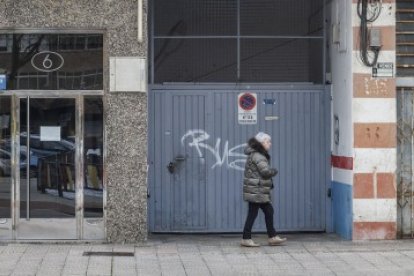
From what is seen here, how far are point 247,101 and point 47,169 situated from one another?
3.44m

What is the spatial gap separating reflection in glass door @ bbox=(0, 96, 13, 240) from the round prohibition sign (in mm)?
3733

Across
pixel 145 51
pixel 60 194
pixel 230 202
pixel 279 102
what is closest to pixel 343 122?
pixel 279 102

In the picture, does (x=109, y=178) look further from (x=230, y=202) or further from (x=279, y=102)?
(x=279, y=102)

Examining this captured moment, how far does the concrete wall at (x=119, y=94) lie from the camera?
442 inches

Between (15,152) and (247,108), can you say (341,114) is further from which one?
(15,152)

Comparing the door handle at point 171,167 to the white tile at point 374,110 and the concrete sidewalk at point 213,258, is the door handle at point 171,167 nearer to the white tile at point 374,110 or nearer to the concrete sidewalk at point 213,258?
the concrete sidewalk at point 213,258

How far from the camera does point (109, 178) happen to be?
37.1 feet

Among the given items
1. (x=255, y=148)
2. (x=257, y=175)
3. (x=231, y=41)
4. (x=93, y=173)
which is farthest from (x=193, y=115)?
(x=93, y=173)

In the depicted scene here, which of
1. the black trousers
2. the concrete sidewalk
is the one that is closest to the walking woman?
the black trousers

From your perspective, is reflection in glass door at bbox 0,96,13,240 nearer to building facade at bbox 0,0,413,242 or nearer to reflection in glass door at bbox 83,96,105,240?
building facade at bbox 0,0,413,242

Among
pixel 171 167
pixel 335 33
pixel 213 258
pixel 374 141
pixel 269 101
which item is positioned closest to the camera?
pixel 213 258

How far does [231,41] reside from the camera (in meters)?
12.7

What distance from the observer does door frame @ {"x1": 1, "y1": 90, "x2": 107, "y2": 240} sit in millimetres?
11289

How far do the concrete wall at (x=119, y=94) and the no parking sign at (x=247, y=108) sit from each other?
1.95 m
